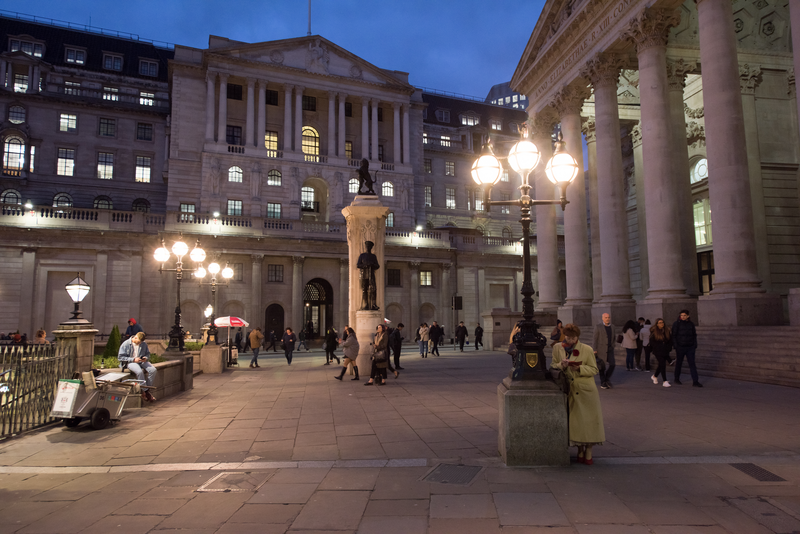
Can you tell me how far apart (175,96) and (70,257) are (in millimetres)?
18288

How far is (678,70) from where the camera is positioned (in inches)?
933

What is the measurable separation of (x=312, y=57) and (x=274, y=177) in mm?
12847

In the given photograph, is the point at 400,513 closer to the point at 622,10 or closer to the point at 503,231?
the point at 622,10

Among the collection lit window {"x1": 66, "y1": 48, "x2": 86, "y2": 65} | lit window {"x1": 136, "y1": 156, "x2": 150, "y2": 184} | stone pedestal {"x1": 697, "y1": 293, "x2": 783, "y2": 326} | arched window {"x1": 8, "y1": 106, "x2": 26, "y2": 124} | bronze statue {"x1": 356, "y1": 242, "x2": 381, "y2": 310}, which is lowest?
stone pedestal {"x1": 697, "y1": 293, "x2": 783, "y2": 326}

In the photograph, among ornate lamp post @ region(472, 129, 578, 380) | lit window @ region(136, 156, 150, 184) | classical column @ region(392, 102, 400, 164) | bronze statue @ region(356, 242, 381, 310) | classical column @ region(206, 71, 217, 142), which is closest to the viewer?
ornate lamp post @ region(472, 129, 578, 380)

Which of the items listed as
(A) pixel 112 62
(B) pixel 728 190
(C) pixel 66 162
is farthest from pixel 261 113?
(B) pixel 728 190

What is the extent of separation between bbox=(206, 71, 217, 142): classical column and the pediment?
226 cm

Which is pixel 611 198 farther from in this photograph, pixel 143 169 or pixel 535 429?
pixel 143 169

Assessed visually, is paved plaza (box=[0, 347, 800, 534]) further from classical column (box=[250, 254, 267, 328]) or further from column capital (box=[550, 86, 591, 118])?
classical column (box=[250, 254, 267, 328])

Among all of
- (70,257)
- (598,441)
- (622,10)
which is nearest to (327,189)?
(70,257)

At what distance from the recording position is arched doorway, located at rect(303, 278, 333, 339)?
42312mm

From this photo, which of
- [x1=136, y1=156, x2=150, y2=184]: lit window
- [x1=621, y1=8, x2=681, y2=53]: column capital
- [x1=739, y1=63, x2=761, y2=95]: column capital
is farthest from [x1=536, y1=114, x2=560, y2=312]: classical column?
[x1=136, y1=156, x2=150, y2=184]: lit window

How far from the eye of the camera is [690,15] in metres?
23.9

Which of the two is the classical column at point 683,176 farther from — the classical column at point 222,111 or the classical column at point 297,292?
the classical column at point 222,111
